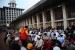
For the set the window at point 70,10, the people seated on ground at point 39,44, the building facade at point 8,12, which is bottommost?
the people seated on ground at point 39,44

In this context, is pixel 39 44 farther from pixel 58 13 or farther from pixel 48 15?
pixel 48 15

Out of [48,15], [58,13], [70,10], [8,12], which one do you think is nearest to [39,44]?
[70,10]

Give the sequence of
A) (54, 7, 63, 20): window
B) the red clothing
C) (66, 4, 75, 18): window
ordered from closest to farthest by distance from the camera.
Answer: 1. the red clothing
2. (66, 4, 75, 18): window
3. (54, 7, 63, 20): window

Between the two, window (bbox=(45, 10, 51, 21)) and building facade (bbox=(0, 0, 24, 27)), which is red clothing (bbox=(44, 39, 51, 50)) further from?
building facade (bbox=(0, 0, 24, 27))

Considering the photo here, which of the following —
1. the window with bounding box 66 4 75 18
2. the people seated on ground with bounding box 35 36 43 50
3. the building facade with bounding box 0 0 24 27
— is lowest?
the people seated on ground with bounding box 35 36 43 50

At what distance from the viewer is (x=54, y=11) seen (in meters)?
26.6

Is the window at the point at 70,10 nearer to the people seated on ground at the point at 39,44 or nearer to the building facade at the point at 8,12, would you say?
the people seated on ground at the point at 39,44

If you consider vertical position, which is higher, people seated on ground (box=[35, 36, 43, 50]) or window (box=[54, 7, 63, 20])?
window (box=[54, 7, 63, 20])

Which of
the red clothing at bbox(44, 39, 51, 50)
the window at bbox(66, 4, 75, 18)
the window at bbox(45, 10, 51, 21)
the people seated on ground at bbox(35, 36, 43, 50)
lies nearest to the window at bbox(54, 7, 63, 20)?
the window at bbox(66, 4, 75, 18)

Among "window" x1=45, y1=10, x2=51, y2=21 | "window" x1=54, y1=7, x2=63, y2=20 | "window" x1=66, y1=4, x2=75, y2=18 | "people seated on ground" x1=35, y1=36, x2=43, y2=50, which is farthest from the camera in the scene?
"window" x1=45, y1=10, x2=51, y2=21

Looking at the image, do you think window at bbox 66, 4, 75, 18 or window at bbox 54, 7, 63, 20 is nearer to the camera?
window at bbox 66, 4, 75, 18

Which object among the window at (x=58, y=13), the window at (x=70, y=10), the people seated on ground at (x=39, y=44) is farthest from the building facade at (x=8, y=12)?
the people seated on ground at (x=39, y=44)

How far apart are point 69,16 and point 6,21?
125m

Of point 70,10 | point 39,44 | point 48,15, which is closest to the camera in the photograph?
point 39,44
